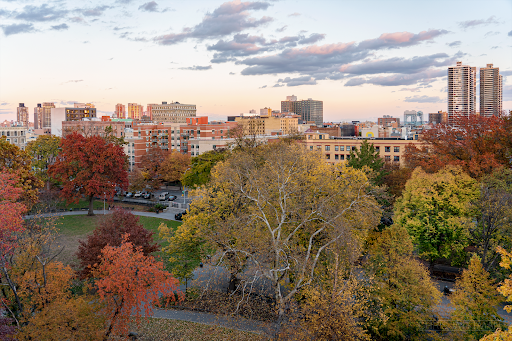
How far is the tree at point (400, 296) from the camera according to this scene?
21359 millimetres

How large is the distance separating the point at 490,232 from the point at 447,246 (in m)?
4.47

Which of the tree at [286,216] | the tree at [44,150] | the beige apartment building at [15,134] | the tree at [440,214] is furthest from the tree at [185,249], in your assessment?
the beige apartment building at [15,134]

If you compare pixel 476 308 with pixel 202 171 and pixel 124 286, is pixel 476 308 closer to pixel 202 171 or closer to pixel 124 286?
pixel 124 286

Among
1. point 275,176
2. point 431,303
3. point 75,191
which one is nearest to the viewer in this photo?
point 431,303

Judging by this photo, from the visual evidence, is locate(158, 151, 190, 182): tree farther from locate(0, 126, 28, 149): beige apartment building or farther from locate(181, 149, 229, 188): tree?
locate(0, 126, 28, 149): beige apartment building

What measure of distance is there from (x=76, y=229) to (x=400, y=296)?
4114cm

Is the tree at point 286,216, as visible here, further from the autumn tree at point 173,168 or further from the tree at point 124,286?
the autumn tree at point 173,168

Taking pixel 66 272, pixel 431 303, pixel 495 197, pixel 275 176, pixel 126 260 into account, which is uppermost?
pixel 275 176

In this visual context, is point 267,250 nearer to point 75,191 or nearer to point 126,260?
point 126,260

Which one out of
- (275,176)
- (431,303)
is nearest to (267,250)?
(275,176)

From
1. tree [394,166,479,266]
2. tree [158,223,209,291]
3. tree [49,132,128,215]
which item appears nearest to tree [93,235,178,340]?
tree [158,223,209,291]

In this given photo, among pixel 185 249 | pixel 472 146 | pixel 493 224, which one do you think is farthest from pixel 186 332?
pixel 472 146

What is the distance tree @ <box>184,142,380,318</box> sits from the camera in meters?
22.3

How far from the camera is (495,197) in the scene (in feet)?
91.8
